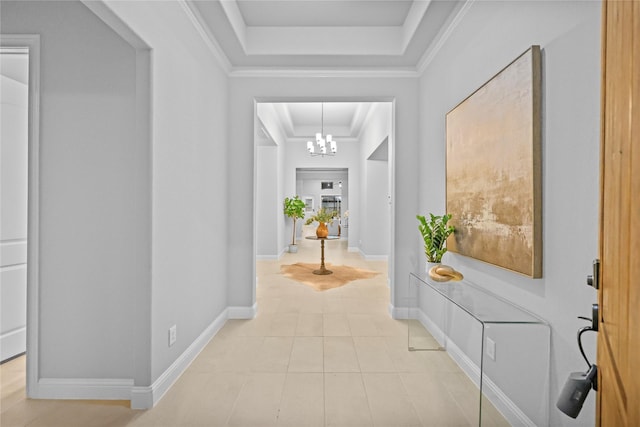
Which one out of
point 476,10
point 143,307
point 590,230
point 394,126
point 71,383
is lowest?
point 71,383

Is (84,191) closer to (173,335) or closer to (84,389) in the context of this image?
(173,335)

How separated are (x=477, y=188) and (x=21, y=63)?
3453mm

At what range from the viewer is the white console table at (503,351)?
5.66 ft

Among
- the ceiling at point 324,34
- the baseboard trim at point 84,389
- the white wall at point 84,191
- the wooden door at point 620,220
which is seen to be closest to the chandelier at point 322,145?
the ceiling at point 324,34

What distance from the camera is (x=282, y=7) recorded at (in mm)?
3154

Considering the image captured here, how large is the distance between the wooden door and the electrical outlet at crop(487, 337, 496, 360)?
1104mm

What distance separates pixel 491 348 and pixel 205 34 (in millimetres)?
3235

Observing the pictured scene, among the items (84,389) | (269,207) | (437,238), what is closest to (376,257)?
(269,207)

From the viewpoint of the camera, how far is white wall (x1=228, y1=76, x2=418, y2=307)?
3.79m

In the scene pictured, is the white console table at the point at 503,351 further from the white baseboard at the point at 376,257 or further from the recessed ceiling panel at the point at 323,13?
the white baseboard at the point at 376,257

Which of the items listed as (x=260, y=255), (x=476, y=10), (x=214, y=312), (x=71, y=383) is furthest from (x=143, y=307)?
(x=260, y=255)

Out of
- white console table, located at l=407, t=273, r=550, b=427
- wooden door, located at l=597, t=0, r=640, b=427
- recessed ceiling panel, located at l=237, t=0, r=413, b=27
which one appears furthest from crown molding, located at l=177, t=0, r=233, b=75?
white console table, located at l=407, t=273, r=550, b=427

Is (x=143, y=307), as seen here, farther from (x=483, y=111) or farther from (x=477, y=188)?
(x=483, y=111)

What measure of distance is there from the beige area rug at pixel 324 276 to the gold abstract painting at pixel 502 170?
307 cm
